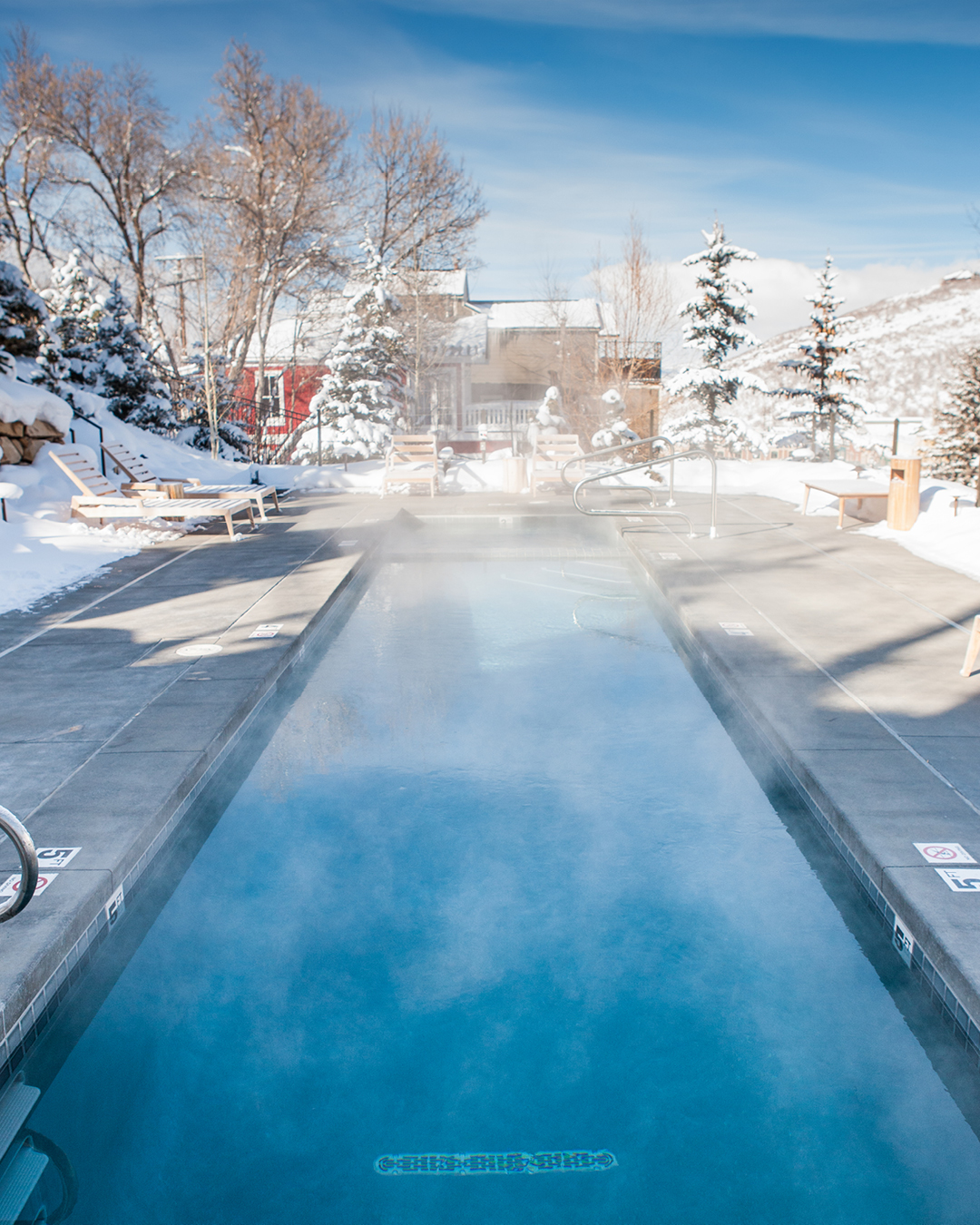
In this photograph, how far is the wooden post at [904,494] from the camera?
28.3 feet

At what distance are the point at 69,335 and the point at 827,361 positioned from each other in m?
20.3

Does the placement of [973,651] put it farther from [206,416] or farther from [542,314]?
[542,314]

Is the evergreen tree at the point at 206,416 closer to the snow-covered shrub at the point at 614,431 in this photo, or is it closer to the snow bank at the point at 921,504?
the snow-covered shrub at the point at 614,431

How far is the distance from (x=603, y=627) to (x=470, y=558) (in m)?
2.72

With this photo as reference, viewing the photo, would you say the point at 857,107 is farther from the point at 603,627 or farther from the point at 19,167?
the point at 603,627

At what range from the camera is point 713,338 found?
19.2 m

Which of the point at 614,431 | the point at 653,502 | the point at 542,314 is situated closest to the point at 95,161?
the point at 614,431

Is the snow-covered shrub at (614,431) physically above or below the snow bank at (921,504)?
above

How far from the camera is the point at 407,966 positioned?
9.27ft

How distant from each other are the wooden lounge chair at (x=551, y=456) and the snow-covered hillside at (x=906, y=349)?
59.2 m

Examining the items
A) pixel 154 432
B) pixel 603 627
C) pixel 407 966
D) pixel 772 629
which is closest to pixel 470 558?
pixel 603 627

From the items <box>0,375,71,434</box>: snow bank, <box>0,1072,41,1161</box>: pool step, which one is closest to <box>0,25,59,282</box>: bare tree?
<box>0,375,71,434</box>: snow bank

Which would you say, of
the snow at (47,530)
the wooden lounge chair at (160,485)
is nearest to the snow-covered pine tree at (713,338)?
the wooden lounge chair at (160,485)

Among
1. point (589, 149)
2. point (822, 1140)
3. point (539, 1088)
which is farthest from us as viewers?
point (589, 149)
